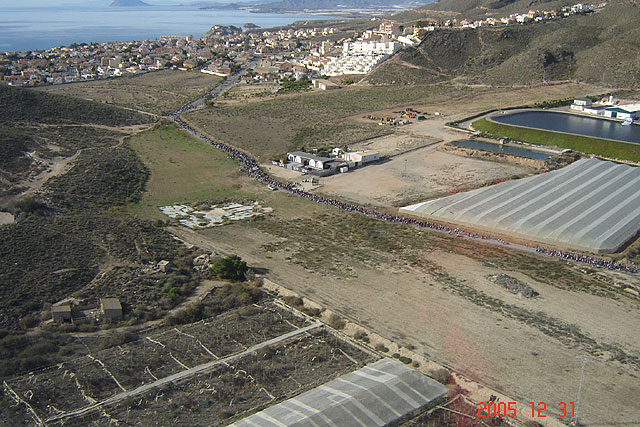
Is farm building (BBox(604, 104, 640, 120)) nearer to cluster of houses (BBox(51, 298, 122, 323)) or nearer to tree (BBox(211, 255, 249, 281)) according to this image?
tree (BBox(211, 255, 249, 281))

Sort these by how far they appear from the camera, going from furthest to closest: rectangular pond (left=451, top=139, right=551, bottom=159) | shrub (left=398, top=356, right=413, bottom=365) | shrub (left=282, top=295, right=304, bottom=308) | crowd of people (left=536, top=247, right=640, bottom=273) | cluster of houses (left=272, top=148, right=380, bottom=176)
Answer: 1. rectangular pond (left=451, top=139, right=551, bottom=159)
2. cluster of houses (left=272, top=148, right=380, bottom=176)
3. crowd of people (left=536, top=247, right=640, bottom=273)
4. shrub (left=282, top=295, right=304, bottom=308)
5. shrub (left=398, top=356, right=413, bottom=365)

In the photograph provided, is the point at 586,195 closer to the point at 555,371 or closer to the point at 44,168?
the point at 555,371

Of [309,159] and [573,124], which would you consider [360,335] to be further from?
[573,124]

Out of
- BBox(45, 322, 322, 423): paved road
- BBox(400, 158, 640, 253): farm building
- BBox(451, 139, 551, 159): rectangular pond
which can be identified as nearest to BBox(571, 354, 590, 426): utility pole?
BBox(45, 322, 322, 423): paved road

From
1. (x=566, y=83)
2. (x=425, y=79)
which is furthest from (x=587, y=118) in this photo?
(x=425, y=79)

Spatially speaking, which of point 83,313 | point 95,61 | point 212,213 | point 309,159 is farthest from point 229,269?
point 95,61
